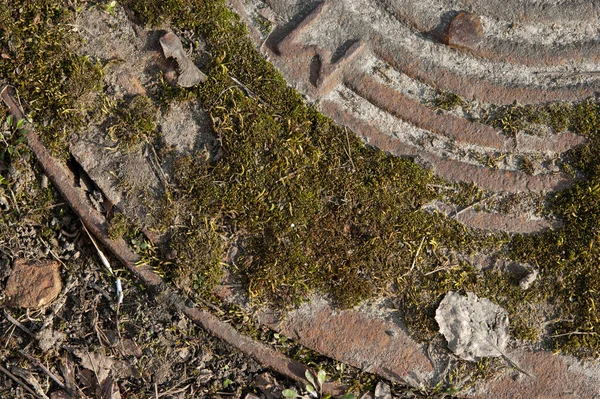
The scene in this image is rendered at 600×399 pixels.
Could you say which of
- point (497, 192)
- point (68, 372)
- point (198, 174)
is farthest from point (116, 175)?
point (497, 192)

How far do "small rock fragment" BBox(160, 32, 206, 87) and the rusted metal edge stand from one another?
31.8 inches

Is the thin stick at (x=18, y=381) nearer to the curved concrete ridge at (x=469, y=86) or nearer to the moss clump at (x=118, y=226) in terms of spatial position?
the moss clump at (x=118, y=226)

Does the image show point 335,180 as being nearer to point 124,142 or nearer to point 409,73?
point 409,73

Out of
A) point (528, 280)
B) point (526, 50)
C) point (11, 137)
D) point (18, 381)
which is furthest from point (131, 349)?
point (526, 50)

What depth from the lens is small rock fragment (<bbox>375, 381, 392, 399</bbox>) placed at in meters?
3.12

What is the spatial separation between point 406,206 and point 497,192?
0.50m

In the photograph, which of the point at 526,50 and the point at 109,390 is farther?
the point at 526,50

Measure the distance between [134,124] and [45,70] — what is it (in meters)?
0.58

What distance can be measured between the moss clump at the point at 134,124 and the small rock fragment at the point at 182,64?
A: 23 cm

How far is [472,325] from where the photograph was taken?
3127mm

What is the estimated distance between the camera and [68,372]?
3.22 metres

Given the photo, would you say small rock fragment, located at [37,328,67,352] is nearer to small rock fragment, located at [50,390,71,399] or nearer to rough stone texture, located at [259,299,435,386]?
small rock fragment, located at [50,390,71,399]

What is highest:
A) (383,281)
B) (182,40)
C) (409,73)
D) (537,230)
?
(409,73)

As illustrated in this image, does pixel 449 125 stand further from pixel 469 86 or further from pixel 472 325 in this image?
pixel 472 325
